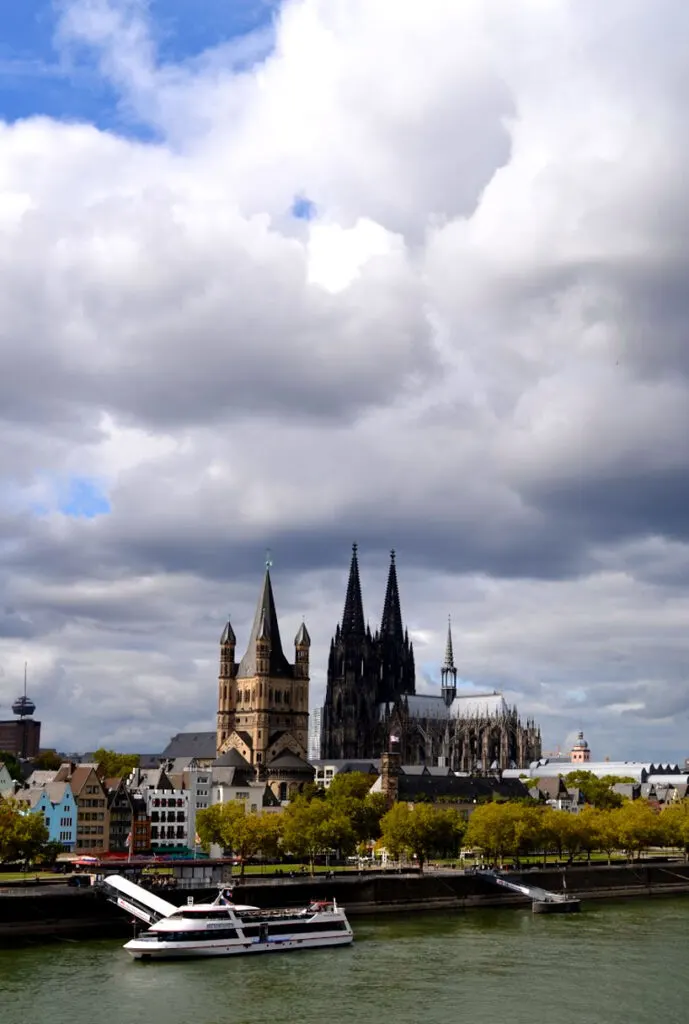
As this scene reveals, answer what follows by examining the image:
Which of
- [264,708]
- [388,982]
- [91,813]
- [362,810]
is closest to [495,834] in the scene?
[362,810]

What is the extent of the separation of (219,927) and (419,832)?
150 ft

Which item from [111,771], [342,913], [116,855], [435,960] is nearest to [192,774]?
[116,855]

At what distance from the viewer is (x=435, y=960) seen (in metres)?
75.8

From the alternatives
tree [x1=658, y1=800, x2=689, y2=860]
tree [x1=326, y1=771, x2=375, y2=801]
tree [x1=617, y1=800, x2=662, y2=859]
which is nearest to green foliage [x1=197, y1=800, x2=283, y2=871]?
tree [x1=617, y1=800, x2=662, y2=859]

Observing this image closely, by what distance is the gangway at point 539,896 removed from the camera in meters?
104

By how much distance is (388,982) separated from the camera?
68.6 metres

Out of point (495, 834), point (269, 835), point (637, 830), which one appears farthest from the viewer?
point (637, 830)

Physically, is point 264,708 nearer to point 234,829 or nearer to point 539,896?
point 234,829

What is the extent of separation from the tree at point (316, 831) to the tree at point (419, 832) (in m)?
4.07

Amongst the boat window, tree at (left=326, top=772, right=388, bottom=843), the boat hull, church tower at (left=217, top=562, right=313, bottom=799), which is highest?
church tower at (left=217, top=562, right=313, bottom=799)

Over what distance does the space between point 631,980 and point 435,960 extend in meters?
11.4

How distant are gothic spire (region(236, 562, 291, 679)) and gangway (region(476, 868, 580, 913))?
285ft

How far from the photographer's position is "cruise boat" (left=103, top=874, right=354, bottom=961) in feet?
258

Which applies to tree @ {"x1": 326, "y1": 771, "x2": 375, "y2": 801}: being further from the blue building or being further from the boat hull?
the boat hull
